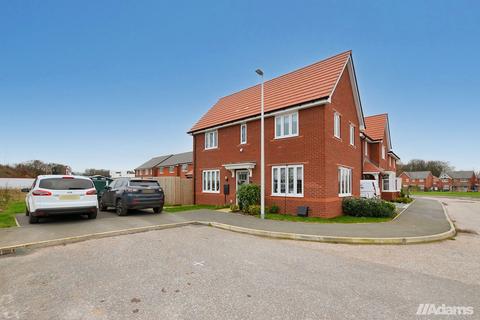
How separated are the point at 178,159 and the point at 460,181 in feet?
331

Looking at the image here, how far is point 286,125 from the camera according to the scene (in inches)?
528

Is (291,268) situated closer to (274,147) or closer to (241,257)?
(241,257)

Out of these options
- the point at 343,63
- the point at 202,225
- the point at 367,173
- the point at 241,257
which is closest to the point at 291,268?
the point at 241,257

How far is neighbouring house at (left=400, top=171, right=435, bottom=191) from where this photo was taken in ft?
277

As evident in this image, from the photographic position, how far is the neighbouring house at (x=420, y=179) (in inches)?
3327

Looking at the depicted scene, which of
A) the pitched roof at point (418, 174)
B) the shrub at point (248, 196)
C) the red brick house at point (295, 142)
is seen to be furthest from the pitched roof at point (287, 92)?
the pitched roof at point (418, 174)

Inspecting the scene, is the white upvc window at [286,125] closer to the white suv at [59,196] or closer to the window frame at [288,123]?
the window frame at [288,123]

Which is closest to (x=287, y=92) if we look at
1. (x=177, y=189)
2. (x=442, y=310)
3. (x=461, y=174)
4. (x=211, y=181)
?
(x=211, y=181)

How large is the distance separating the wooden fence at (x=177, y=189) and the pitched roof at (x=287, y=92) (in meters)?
4.06

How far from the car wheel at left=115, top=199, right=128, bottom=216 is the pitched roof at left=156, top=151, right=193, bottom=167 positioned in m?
32.6

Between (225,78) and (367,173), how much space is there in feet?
45.6

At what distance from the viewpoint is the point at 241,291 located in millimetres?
3938

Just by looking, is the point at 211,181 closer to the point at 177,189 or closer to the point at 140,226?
the point at 177,189

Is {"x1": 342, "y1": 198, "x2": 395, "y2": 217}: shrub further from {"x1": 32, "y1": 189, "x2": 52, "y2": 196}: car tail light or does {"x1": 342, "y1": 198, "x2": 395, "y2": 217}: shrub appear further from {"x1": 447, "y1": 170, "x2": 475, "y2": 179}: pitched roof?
{"x1": 447, "y1": 170, "x2": 475, "y2": 179}: pitched roof
